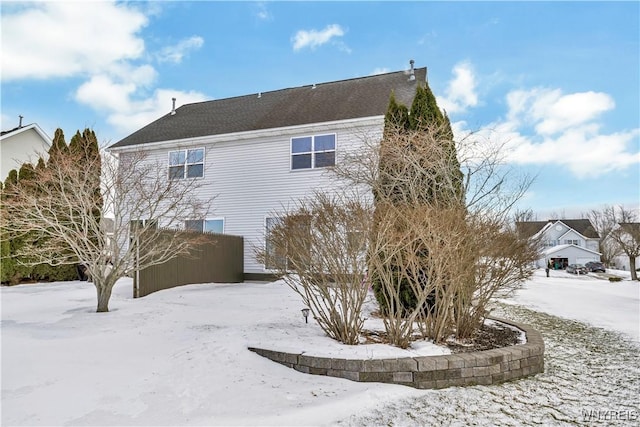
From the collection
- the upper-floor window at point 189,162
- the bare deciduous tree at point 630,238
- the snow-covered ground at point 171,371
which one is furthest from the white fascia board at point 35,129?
the bare deciduous tree at point 630,238

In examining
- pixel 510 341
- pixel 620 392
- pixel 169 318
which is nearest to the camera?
pixel 620 392

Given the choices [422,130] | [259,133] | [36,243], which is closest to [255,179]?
[259,133]

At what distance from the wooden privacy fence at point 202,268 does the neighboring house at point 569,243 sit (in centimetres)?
3395

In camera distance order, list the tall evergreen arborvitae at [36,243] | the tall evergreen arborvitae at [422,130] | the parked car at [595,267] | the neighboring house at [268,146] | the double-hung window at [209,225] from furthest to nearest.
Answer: the parked car at [595,267], the double-hung window at [209,225], the neighboring house at [268,146], the tall evergreen arborvitae at [36,243], the tall evergreen arborvitae at [422,130]

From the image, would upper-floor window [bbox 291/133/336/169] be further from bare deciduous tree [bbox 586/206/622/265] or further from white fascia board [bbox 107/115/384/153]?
bare deciduous tree [bbox 586/206/622/265]

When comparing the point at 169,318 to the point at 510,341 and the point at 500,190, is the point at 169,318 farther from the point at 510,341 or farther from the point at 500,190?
the point at 500,190

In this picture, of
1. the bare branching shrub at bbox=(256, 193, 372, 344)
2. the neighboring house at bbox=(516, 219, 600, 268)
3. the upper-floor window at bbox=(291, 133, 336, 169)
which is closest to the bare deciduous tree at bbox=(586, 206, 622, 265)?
the neighboring house at bbox=(516, 219, 600, 268)

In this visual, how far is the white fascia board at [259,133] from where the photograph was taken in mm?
11922

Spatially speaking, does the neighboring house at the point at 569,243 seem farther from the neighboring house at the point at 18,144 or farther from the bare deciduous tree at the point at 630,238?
the neighboring house at the point at 18,144

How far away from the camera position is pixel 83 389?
3410mm

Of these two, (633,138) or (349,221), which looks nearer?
(349,221)

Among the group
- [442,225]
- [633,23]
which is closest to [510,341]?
[442,225]

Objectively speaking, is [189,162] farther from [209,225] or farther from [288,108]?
[288,108]

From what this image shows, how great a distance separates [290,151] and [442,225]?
8.90 m
